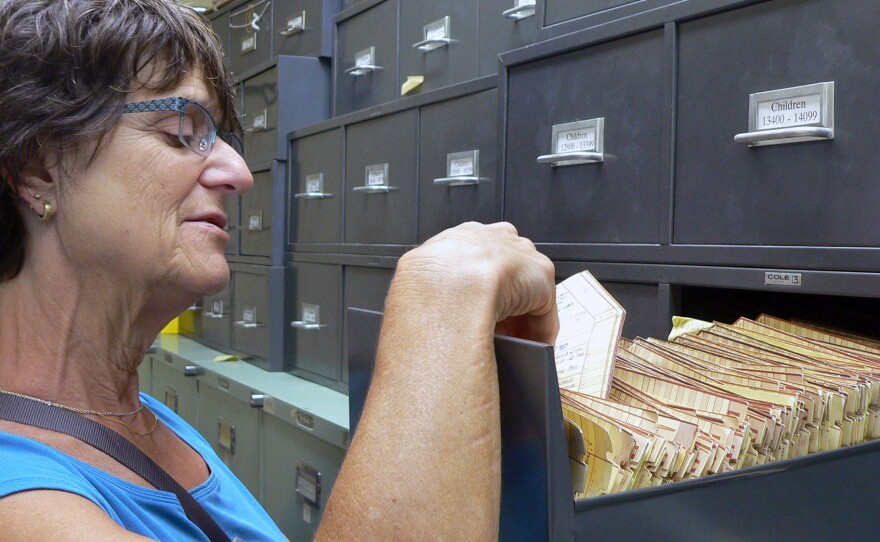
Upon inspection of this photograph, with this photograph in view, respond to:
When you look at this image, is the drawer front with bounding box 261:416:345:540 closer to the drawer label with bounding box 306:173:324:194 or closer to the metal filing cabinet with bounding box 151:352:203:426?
the metal filing cabinet with bounding box 151:352:203:426

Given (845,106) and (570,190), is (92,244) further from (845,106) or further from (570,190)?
(845,106)

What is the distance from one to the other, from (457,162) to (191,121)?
2.80ft

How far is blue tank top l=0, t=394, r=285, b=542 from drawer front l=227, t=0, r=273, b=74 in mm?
2002

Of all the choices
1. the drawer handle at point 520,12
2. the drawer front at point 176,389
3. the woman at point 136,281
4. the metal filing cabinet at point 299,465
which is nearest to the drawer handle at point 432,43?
the drawer handle at point 520,12

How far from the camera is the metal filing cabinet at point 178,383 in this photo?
8.33 ft

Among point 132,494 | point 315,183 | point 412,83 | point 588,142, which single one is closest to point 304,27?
point 315,183

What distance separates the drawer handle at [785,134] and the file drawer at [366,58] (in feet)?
4.27

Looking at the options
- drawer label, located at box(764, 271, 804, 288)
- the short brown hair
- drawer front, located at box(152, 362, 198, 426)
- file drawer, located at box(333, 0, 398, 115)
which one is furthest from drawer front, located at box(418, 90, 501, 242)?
drawer front, located at box(152, 362, 198, 426)

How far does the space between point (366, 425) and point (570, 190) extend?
2.13 ft

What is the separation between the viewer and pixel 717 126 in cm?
95

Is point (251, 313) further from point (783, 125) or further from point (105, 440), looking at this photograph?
point (783, 125)

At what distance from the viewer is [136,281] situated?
2.61 ft

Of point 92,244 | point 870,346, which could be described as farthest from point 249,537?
point 870,346

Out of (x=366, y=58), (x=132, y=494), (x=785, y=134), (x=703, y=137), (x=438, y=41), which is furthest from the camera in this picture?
(x=366, y=58)
